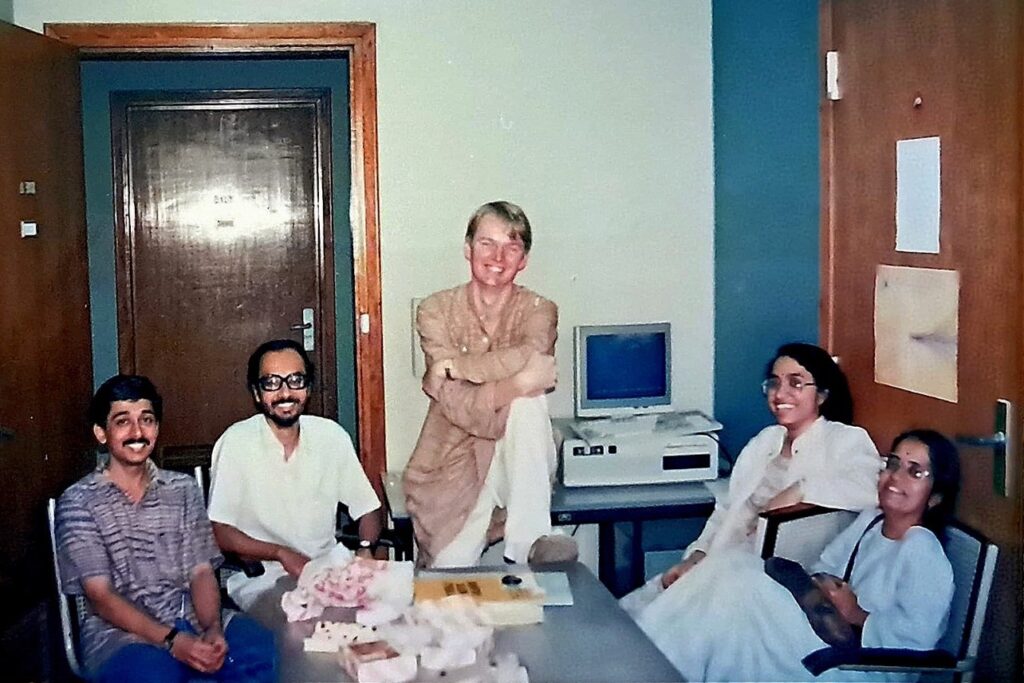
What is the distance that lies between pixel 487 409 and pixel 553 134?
84 cm

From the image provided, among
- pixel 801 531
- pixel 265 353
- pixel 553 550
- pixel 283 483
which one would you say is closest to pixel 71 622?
pixel 283 483

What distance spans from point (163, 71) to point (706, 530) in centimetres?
253

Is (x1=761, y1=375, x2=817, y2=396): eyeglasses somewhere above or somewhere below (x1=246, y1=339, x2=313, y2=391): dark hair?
below

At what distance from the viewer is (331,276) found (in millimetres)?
4246

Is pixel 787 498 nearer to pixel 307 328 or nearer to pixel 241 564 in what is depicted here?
pixel 241 564

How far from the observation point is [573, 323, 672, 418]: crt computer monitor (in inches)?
120

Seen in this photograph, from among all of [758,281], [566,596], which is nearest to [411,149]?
Answer: [758,281]

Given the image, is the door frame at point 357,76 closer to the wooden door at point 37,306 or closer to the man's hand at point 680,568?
the wooden door at point 37,306

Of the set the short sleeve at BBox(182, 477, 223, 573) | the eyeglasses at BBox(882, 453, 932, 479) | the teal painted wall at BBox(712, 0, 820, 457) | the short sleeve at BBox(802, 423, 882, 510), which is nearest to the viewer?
the eyeglasses at BBox(882, 453, 932, 479)

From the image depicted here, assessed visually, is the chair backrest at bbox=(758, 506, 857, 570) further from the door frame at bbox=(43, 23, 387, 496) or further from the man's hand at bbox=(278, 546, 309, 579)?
the door frame at bbox=(43, 23, 387, 496)

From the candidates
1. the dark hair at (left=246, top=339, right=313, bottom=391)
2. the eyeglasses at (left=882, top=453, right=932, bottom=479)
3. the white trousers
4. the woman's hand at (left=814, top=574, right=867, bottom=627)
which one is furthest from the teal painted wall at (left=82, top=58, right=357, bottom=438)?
the eyeglasses at (left=882, top=453, right=932, bottom=479)

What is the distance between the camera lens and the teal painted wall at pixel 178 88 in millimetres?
3830

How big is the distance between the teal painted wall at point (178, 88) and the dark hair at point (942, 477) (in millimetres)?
2092

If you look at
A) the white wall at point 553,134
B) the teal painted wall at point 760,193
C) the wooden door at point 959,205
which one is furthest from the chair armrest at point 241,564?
the wooden door at point 959,205
